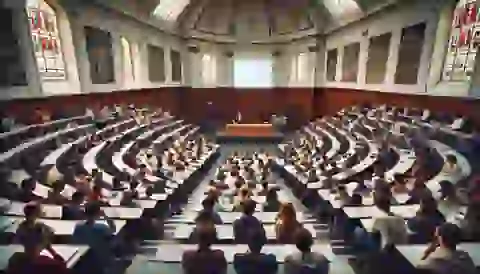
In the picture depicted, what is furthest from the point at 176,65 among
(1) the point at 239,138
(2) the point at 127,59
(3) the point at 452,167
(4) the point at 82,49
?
(3) the point at 452,167

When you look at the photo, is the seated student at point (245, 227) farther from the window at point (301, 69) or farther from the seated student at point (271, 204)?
the window at point (301, 69)

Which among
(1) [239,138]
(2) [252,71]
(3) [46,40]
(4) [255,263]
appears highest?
(3) [46,40]

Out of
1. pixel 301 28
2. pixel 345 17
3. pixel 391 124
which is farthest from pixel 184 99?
pixel 391 124

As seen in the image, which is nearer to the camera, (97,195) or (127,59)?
(97,195)

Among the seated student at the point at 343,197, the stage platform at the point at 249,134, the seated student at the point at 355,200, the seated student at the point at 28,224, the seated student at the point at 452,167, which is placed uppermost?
the seated student at the point at 28,224

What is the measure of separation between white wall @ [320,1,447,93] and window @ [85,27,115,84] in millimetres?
9337

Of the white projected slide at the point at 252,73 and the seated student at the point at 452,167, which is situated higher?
the white projected slide at the point at 252,73

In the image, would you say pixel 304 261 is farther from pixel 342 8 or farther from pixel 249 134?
pixel 342 8

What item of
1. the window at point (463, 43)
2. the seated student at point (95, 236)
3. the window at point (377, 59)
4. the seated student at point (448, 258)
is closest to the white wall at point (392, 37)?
the window at point (377, 59)

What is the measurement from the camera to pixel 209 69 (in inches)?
928

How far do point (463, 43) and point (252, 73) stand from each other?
1417 centimetres

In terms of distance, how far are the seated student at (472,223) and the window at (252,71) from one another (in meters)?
20.5

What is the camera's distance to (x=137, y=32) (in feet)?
56.6

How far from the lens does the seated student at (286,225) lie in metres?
3.84
